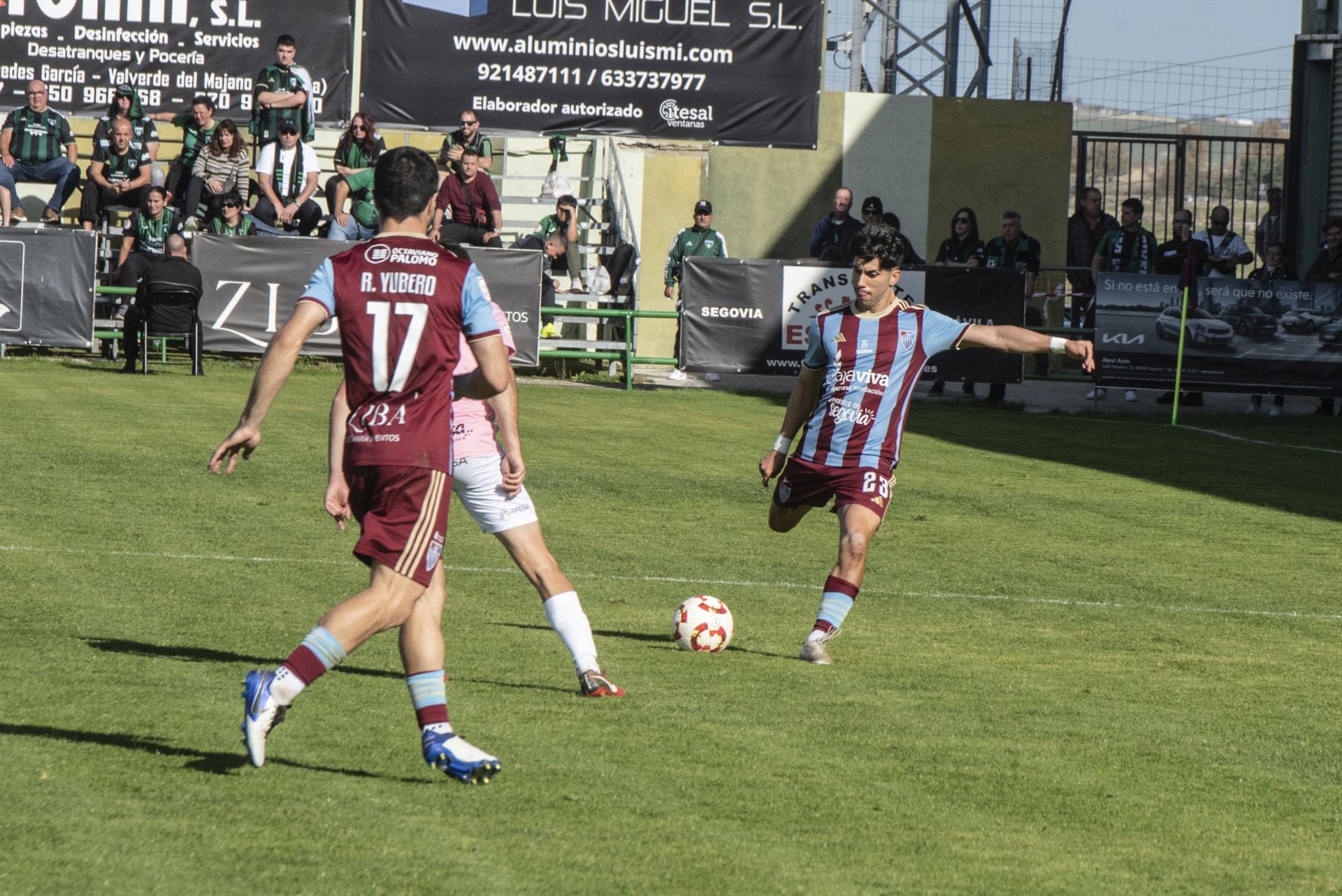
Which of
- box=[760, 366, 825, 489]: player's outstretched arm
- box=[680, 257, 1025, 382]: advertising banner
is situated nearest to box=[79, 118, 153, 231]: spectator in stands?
box=[680, 257, 1025, 382]: advertising banner

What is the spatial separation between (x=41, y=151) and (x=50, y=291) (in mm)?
4316

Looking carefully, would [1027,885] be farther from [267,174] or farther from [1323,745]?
[267,174]

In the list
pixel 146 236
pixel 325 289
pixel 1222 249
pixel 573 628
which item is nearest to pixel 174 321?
pixel 146 236

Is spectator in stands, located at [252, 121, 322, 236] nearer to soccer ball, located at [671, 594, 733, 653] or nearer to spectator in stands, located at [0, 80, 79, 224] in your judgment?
spectator in stands, located at [0, 80, 79, 224]

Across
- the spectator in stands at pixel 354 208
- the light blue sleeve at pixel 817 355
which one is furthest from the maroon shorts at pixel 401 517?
the spectator in stands at pixel 354 208

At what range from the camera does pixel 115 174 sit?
23203 millimetres

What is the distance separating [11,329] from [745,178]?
472 inches

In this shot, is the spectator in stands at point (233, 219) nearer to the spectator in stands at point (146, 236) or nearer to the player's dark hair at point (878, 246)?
the spectator in stands at point (146, 236)

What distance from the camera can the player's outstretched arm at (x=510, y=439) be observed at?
6250mm

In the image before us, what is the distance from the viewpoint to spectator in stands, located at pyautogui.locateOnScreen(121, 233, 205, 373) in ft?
65.6

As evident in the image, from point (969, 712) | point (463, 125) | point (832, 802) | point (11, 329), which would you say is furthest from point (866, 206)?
point (832, 802)

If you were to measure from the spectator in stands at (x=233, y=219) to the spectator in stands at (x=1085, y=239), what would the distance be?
1136 centimetres

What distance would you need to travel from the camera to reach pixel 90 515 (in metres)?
11.2

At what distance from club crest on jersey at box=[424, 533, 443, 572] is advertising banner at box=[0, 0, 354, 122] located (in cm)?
2152
